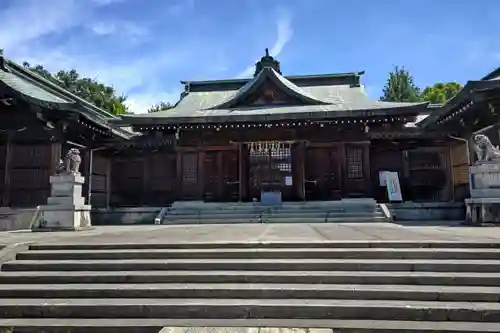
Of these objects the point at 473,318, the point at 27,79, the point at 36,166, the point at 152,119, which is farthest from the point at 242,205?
the point at 27,79

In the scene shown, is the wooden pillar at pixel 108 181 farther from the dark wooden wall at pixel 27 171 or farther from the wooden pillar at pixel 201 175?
the wooden pillar at pixel 201 175

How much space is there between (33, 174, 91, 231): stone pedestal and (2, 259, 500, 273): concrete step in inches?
170

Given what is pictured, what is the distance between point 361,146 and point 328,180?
1.98 m

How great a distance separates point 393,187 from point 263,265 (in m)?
10.8

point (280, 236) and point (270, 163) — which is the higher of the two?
point (270, 163)

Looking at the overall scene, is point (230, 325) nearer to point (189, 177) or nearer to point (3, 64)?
point (189, 177)

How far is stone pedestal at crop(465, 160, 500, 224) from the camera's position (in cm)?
909

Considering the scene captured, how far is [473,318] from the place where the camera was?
3975mm

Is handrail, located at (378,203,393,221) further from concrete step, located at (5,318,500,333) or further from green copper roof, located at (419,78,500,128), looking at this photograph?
concrete step, located at (5,318,500,333)

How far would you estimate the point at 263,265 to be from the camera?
17.1ft

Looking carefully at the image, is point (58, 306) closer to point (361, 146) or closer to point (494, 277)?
point (494, 277)

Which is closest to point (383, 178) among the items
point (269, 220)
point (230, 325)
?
point (269, 220)

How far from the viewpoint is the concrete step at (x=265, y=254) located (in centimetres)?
530

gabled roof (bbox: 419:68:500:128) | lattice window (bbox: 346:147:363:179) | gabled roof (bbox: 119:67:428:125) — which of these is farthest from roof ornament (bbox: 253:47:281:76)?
gabled roof (bbox: 419:68:500:128)
